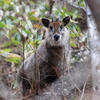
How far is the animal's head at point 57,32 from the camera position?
200 inches

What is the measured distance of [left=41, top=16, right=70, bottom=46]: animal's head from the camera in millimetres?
5082

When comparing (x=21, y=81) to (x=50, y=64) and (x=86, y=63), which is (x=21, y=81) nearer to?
(x=50, y=64)

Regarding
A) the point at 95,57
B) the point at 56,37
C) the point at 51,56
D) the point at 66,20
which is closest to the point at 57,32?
the point at 56,37

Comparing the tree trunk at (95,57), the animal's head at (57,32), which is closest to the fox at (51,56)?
the animal's head at (57,32)

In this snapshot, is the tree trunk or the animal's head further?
the animal's head

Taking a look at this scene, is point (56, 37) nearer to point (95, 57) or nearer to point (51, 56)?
point (51, 56)

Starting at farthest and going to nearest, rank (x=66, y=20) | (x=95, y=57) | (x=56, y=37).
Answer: (x=66, y=20)
(x=56, y=37)
(x=95, y=57)

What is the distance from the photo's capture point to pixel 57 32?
509cm

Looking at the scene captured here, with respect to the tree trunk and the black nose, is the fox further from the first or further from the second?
the tree trunk

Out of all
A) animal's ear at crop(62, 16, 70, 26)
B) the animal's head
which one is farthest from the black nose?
animal's ear at crop(62, 16, 70, 26)

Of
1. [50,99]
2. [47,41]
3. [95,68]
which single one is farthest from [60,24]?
[95,68]

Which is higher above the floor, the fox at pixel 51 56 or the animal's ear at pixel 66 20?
the animal's ear at pixel 66 20

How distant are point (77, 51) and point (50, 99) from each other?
2295mm

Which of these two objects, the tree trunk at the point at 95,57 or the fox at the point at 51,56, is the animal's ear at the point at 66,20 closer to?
the fox at the point at 51,56
